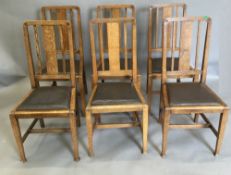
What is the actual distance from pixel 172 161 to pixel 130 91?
616 mm

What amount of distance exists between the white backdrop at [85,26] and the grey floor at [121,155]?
92 centimetres

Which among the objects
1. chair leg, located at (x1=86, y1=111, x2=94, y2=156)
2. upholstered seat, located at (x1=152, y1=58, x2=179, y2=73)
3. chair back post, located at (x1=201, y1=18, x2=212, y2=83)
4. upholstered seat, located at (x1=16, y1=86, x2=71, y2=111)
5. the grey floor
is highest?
chair back post, located at (x1=201, y1=18, x2=212, y2=83)

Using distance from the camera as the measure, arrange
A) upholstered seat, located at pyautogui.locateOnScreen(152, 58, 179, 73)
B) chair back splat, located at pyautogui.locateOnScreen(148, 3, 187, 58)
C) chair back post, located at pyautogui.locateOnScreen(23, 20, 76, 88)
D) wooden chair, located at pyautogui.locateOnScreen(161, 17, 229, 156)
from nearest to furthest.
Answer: wooden chair, located at pyautogui.locateOnScreen(161, 17, 229, 156) → chair back post, located at pyautogui.locateOnScreen(23, 20, 76, 88) → upholstered seat, located at pyautogui.locateOnScreen(152, 58, 179, 73) → chair back splat, located at pyautogui.locateOnScreen(148, 3, 187, 58)

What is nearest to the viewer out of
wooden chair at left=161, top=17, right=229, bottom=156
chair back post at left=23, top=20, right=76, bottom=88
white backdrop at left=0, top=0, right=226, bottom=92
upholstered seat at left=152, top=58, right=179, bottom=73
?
wooden chair at left=161, top=17, right=229, bottom=156

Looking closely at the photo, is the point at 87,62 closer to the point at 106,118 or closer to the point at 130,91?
the point at 106,118

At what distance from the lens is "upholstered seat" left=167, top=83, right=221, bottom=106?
1.72 m

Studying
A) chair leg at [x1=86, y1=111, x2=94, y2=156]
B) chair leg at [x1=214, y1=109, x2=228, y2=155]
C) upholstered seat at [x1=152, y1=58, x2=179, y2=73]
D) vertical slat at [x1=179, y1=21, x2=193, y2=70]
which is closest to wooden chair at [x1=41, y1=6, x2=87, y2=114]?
chair leg at [x1=86, y1=111, x2=94, y2=156]

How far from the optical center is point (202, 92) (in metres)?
1.83

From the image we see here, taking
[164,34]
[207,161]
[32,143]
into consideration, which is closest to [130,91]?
[164,34]

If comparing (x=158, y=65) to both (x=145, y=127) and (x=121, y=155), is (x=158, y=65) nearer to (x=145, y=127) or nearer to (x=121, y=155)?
(x=145, y=127)

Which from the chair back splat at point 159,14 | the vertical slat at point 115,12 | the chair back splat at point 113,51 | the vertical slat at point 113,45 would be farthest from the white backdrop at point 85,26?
the vertical slat at point 113,45

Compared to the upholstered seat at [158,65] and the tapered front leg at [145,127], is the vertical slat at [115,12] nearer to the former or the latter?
the upholstered seat at [158,65]

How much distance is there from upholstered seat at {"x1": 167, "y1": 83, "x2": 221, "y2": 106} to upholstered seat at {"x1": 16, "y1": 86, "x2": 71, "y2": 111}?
30.9 inches

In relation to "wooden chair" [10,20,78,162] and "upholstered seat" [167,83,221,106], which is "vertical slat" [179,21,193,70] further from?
"wooden chair" [10,20,78,162]
